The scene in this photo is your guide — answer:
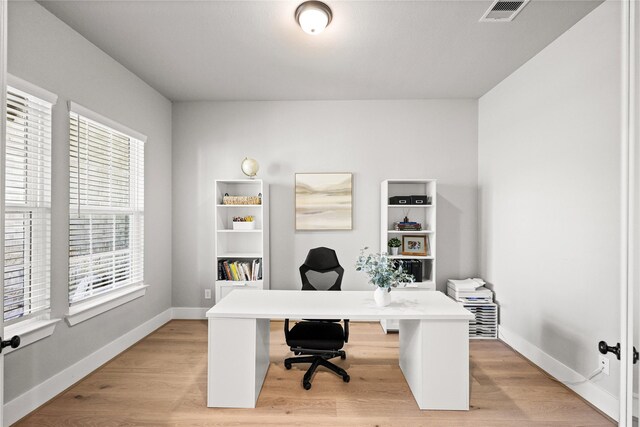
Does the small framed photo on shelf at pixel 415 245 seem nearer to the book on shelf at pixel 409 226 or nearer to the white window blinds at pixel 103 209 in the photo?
the book on shelf at pixel 409 226

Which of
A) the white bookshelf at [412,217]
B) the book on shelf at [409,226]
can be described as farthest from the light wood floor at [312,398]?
the book on shelf at [409,226]

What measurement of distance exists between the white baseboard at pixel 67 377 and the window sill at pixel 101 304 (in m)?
0.34

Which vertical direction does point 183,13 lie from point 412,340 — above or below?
above

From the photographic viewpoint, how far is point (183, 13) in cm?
234

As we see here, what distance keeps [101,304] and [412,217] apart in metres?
3.31

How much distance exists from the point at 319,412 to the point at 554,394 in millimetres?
1747

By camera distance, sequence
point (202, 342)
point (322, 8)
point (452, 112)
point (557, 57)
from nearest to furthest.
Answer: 1. point (322, 8)
2. point (557, 57)
3. point (202, 342)
4. point (452, 112)

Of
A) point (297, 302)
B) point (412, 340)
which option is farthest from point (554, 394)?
point (297, 302)

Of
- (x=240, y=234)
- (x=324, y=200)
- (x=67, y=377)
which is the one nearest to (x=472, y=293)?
(x=324, y=200)

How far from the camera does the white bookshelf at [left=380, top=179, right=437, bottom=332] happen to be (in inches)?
148

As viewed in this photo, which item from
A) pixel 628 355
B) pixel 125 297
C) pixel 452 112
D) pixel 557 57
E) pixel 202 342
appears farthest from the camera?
pixel 452 112

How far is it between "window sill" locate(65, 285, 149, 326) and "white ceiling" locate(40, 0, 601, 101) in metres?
2.16

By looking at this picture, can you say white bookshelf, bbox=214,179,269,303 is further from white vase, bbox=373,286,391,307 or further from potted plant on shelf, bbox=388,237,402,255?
white vase, bbox=373,286,391,307

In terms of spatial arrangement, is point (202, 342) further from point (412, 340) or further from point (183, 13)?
point (183, 13)
